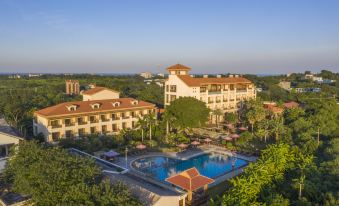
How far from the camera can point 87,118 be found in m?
38.8

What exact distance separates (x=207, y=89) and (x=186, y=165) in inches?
928

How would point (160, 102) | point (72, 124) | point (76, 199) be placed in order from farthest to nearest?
1. point (160, 102)
2. point (72, 124)
3. point (76, 199)

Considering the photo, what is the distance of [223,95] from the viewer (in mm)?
54625

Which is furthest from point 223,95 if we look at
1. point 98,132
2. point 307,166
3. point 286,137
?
point 307,166

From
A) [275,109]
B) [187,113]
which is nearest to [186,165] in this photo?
[187,113]

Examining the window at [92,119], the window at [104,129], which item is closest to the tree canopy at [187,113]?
the window at [104,129]

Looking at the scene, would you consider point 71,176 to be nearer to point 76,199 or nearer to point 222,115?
point 76,199

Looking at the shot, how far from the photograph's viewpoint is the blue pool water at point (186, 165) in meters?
28.9

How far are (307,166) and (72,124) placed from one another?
92.9ft

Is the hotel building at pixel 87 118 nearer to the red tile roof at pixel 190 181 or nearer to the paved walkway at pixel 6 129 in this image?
the paved walkway at pixel 6 129

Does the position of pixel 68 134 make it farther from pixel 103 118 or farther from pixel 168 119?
pixel 168 119

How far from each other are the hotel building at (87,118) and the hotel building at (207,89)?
8.55 metres

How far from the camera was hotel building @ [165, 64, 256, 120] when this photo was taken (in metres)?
50.4

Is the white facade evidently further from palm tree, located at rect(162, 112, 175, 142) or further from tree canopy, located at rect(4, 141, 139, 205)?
tree canopy, located at rect(4, 141, 139, 205)
